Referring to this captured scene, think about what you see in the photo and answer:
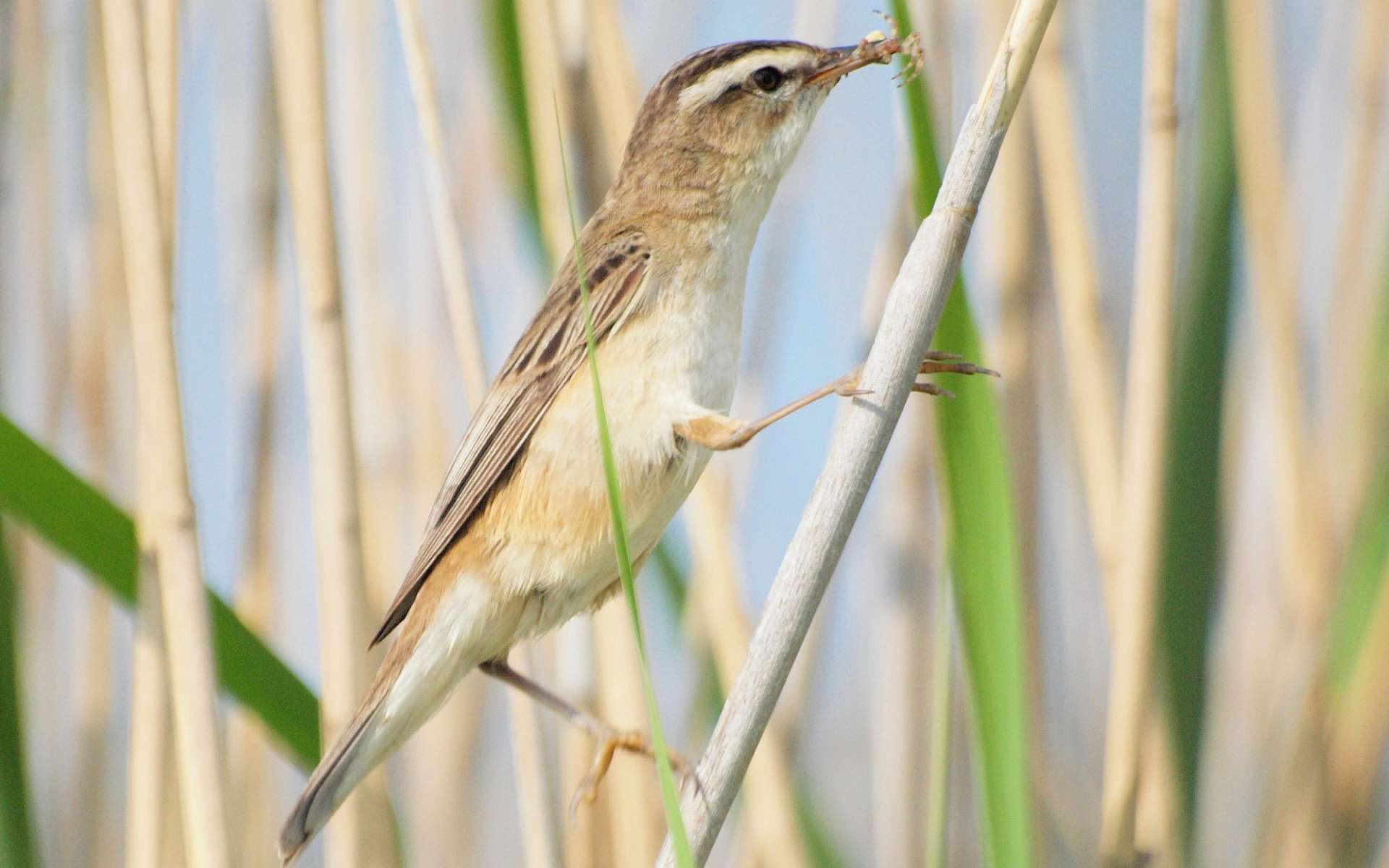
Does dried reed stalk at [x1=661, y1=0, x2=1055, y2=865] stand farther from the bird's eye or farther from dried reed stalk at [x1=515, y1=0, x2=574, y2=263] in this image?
dried reed stalk at [x1=515, y1=0, x2=574, y2=263]

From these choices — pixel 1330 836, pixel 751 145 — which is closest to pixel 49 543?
pixel 751 145

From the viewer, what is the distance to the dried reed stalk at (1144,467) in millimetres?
1861

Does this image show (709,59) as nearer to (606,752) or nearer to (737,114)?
(737,114)

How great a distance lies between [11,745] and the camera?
1.71 meters

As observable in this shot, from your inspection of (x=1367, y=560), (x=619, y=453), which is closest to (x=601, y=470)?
(x=619, y=453)

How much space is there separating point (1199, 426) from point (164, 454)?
1.57m

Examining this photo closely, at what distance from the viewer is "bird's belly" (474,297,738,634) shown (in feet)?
6.21

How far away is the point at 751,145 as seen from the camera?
2137 mm

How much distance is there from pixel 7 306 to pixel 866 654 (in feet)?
6.94

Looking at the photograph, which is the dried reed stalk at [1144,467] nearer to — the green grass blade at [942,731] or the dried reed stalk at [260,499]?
the green grass blade at [942,731]

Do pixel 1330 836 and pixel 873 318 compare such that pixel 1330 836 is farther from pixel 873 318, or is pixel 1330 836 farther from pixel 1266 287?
pixel 873 318

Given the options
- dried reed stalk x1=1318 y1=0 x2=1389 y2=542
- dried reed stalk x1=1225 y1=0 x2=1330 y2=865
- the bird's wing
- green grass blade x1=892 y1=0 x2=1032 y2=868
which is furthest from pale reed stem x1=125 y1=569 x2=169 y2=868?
dried reed stalk x1=1318 y1=0 x2=1389 y2=542

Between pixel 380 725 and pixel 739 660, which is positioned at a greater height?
pixel 380 725

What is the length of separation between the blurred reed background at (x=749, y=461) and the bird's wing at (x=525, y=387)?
0.08 metres
